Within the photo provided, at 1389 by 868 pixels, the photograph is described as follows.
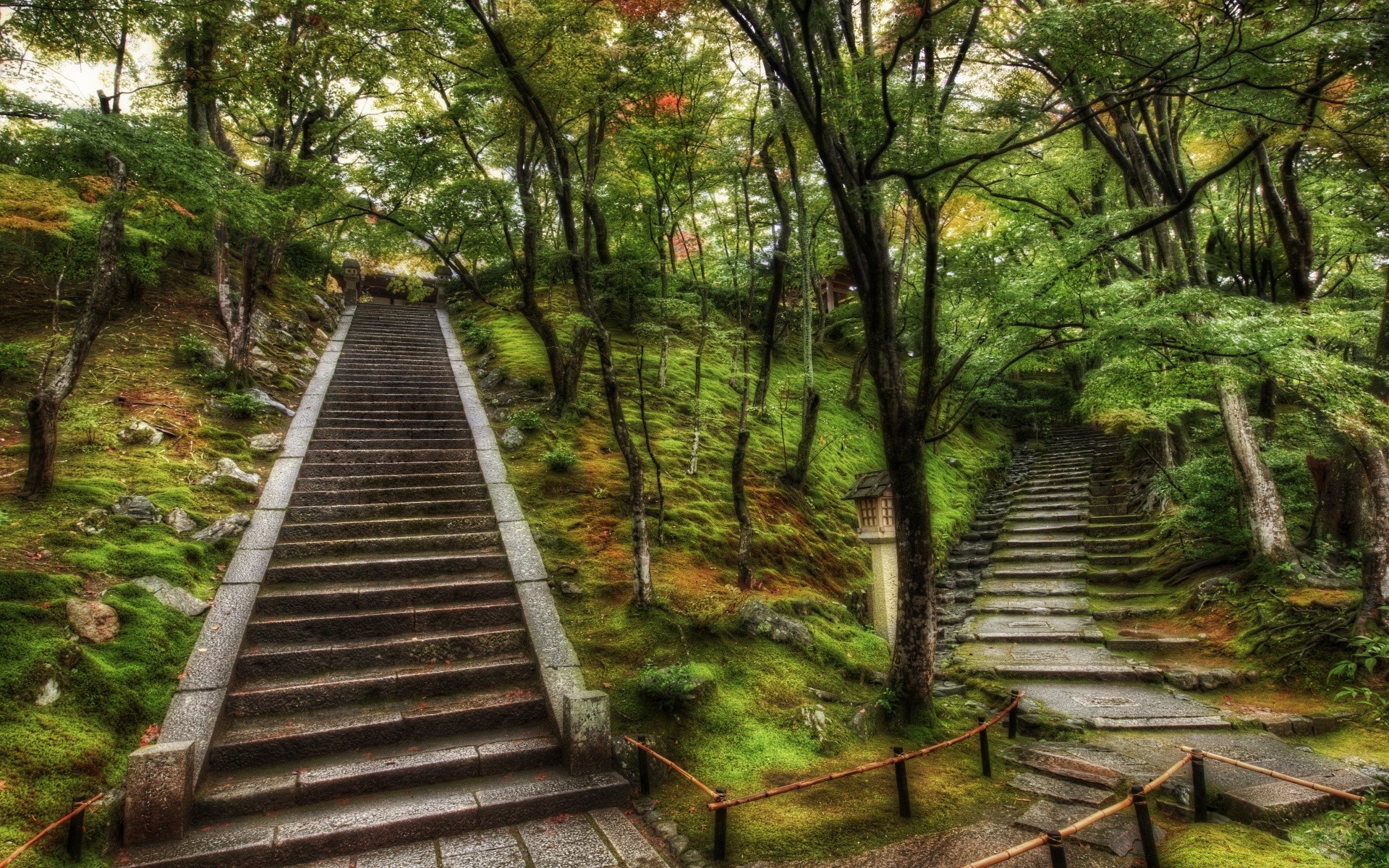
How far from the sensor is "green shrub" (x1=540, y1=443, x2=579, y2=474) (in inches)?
356

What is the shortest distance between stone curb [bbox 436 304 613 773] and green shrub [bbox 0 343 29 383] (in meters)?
5.59

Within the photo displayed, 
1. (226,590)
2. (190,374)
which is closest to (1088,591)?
(226,590)

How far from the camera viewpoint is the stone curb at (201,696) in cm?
395

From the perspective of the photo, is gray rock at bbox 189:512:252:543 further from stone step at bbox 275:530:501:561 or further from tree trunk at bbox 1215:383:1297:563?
tree trunk at bbox 1215:383:1297:563

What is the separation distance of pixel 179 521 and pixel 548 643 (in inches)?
166

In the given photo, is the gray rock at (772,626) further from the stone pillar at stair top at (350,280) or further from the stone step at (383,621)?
the stone pillar at stair top at (350,280)

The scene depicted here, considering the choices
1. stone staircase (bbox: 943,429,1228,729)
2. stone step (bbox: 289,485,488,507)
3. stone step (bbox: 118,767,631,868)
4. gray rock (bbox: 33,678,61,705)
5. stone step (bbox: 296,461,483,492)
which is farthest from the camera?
stone step (bbox: 296,461,483,492)

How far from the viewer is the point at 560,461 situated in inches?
355

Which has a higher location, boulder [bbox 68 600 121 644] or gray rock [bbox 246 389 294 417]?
gray rock [bbox 246 389 294 417]

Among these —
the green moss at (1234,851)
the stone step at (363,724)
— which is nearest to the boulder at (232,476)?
the stone step at (363,724)

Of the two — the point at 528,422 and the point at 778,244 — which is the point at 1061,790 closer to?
the point at 528,422

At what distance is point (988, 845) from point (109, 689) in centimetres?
608

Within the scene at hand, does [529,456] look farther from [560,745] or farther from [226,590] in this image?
[560,745]

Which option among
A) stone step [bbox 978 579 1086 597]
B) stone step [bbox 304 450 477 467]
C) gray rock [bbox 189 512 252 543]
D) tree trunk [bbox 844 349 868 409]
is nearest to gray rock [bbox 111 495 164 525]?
gray rock [bbox 189 512 252 543]
